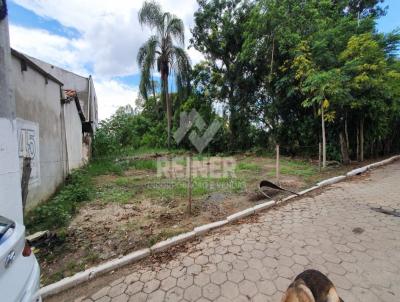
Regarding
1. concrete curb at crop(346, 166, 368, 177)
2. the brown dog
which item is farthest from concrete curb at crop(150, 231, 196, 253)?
concrete curb at crop(346, 166, 368, 177)

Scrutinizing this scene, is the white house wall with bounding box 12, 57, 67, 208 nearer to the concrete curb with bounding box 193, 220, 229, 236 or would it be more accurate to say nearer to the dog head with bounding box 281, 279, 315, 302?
the concrete curb with bounding box 193, 220, 229, 236

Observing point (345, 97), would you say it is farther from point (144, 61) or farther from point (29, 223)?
point (144, 61)

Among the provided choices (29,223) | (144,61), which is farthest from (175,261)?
(144,61)

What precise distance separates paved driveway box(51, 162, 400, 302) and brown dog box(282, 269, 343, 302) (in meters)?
0.94

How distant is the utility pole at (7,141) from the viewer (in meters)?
2.41

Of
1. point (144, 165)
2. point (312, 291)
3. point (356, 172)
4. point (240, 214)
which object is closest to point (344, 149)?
point (356, 172)

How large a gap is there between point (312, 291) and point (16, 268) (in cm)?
177

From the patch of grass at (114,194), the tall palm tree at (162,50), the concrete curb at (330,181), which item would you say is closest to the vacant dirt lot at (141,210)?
the patch of grass at (114,194)

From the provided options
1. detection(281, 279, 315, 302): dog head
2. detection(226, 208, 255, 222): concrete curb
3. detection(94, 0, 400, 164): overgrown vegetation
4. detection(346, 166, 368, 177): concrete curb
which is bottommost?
detection(226, 208, 255, 222): concrete curb

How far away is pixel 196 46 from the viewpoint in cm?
1370

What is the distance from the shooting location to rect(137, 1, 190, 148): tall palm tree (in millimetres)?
12094

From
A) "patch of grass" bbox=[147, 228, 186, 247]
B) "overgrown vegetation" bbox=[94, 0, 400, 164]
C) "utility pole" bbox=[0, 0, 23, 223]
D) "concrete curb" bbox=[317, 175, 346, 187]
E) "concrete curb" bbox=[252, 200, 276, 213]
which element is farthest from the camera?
"overgrown vegetation" bbox=[94, 0, 400, 164]

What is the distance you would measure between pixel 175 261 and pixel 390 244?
2.75m

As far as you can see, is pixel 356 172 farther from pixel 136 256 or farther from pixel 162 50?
pixel 162 50
